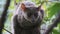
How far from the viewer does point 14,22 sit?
190 centimetres

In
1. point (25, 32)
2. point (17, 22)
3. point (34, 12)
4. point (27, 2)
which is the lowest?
point (25, 32)

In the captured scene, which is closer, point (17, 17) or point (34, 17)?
point (34, 17)

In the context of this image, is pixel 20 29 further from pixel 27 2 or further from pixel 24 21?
pixel 27 2

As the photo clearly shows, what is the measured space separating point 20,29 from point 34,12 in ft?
1.00

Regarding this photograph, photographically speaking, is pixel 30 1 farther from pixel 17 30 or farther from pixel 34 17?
pixel 17 30

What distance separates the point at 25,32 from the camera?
1869 mm

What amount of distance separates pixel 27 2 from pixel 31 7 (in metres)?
0.08

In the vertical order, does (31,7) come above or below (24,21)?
above

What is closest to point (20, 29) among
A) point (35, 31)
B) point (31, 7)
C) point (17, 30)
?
point (17, 30)

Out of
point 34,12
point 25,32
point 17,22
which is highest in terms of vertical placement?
point 34,12

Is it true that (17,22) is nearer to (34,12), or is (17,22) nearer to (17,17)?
(17,17)

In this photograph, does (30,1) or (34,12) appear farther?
(30,1)

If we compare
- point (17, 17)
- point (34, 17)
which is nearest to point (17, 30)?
point (17, 17)

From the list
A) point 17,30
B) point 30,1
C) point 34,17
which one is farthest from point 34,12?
point 17,30
